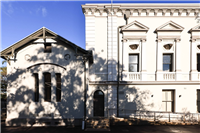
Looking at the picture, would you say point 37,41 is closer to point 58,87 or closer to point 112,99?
point 58,87

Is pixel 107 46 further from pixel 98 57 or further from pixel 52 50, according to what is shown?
pixel 52 50

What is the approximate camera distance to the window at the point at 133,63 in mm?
11227

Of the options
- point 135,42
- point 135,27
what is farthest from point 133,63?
point 135,27

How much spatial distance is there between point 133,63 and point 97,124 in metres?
6.54

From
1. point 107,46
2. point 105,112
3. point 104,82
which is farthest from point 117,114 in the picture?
point 107,46

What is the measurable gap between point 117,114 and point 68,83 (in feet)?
18.1

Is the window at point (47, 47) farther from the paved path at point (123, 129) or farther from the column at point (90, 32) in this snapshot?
→ the paved path at point (123, 129)

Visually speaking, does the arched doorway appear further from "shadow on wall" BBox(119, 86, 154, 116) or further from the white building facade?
"shadow on wall" BBox(119, 86, 154, 116)

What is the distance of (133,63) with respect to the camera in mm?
11219

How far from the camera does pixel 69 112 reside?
935 cm

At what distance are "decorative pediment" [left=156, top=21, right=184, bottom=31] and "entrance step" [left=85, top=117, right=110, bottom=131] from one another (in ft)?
32.6

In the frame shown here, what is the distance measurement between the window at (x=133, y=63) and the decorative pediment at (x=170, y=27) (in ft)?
11.5

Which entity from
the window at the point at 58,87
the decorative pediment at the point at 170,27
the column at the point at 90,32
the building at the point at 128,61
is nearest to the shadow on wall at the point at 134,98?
the building at the point at 128,61

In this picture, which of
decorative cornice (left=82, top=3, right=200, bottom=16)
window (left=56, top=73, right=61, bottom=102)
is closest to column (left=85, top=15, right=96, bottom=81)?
decorative cornice (left=82, top=3, right=200, bottom=16)
